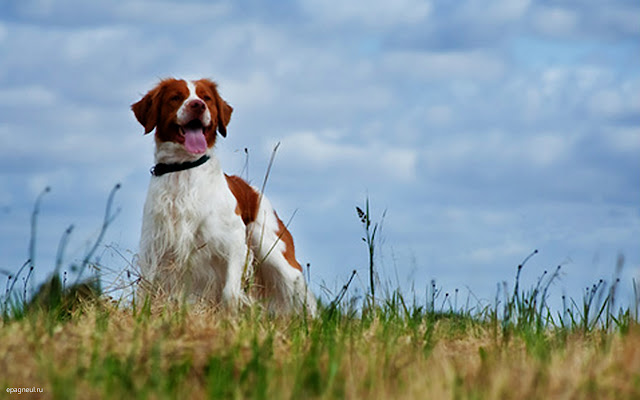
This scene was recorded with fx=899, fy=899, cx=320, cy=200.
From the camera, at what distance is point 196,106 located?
7.29 metres

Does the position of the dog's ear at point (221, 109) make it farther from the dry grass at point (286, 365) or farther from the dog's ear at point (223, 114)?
the dry grass at point (286, 365)

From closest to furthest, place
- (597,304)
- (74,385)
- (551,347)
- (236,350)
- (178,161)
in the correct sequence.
Answer: (74,385)
(236,350)
(551,347)
(597,304)
(178,161)

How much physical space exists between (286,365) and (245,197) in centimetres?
427

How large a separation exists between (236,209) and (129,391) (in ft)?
13.3

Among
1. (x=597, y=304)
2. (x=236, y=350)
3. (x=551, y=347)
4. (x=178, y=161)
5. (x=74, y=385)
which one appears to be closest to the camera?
(x=74, y=385)

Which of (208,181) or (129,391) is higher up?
(208,181)

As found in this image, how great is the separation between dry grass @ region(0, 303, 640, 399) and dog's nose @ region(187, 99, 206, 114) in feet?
7.96

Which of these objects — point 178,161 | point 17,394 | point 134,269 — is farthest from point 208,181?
point 17,394

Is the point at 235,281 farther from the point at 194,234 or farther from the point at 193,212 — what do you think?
the point at 193,212

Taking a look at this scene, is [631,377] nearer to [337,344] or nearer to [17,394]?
[337,344]

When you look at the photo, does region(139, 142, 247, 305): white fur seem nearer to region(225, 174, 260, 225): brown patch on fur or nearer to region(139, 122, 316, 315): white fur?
region(139, 122, 316, 315): white fur

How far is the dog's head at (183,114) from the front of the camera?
7388 mm

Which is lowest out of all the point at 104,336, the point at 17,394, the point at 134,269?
the point at 17,394

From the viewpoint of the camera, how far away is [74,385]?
4035 millimetres
